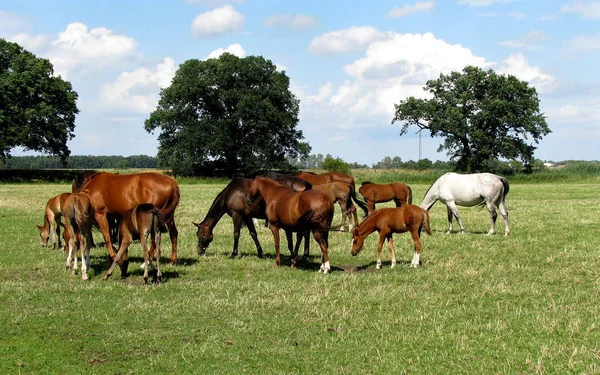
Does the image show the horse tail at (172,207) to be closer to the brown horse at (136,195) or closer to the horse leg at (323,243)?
the brown horse at (136,195)

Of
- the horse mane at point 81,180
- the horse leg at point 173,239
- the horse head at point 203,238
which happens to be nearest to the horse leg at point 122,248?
the horse leg at point 173,239

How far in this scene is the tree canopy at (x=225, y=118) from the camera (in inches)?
2484

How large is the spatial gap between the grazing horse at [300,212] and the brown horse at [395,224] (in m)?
0.77

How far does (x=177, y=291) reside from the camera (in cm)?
1018

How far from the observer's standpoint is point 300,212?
11922 millimetres

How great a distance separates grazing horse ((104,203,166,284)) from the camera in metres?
10.6

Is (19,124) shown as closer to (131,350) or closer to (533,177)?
(533,177)

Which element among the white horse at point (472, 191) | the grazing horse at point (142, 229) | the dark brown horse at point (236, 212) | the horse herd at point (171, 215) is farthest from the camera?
the white horse at point (472, 191)

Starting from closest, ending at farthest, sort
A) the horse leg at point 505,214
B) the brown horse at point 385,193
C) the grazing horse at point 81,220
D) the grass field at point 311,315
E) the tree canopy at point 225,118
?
the grass field at point 311,315 → the grazing horse at point 81,220 → the horse leg at point 505,214 → the brown horse at point 385,193 → the tree canopy at point 225,118

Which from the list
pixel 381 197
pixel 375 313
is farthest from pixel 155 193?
pixel 381 197

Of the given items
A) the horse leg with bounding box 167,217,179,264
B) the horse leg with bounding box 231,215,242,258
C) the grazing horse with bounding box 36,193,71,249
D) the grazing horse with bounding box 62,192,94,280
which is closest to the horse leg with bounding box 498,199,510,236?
the horse leg with bounding box 231,215,242,258

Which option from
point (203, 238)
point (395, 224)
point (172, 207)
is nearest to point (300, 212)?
point (395, 224)

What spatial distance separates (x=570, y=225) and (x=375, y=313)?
42.2ft

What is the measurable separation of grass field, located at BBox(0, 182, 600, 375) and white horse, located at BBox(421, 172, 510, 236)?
3844 mm
